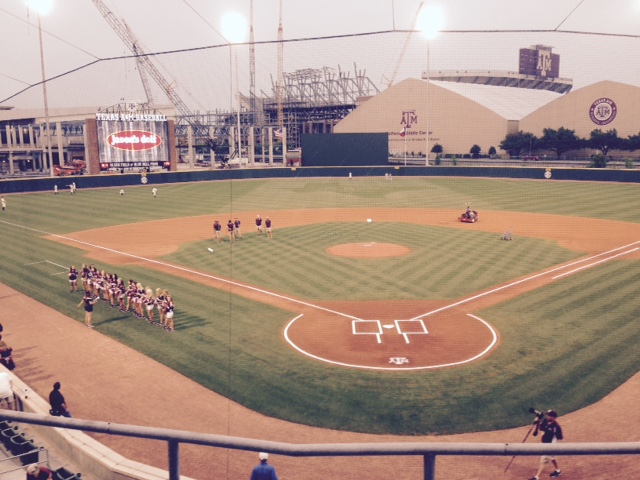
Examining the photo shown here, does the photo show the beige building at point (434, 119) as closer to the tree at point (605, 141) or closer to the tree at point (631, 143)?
the tree at point (605, 141)

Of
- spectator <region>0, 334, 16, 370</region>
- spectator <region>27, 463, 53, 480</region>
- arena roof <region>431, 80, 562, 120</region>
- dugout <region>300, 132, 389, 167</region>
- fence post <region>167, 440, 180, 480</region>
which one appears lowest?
spectator <region>0, 334, 16, 370</region>

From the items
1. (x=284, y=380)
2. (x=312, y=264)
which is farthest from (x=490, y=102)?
(x=284, y=380)

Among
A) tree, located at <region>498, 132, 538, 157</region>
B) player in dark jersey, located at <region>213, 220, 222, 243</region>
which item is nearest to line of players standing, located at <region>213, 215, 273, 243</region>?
player in dark jersey, located at <region>213, 220, 222, 243</region>

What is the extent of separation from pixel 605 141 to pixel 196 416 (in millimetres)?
75102

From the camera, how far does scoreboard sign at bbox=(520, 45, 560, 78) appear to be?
413ft

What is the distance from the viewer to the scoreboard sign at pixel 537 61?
125812 mm

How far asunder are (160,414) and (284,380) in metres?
3.24

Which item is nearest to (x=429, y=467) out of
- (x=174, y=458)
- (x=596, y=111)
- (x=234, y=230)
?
(x=174, y=458)

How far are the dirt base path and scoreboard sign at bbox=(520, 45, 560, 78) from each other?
128m

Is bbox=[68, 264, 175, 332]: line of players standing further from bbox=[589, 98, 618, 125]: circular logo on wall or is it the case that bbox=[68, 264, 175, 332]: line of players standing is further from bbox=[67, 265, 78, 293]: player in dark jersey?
bbox=[589, 98, 618, 125]: circular logo on wall

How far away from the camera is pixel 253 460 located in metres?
10.3

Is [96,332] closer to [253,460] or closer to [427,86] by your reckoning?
[253,460]

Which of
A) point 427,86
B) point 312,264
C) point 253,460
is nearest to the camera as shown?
point 253,460

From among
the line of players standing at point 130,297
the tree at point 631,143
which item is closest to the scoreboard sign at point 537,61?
the tree at point 631,143
